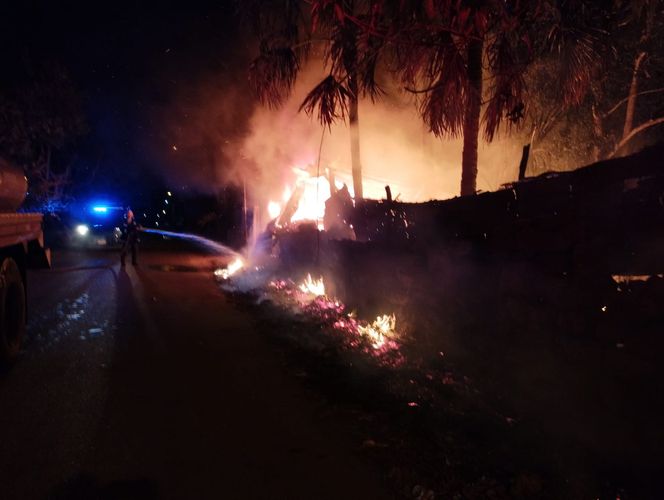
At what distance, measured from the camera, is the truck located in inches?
237

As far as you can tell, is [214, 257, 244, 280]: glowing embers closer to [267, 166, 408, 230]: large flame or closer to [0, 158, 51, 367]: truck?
[267, 166, 408, 230]: large flame

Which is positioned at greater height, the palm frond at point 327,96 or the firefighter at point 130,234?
the palm frond at point 327,96

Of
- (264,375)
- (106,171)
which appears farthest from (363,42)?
(106,171)

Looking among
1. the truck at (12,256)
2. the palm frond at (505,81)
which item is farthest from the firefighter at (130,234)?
the palm frond at (505,81)

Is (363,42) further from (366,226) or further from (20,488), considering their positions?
(20,488)

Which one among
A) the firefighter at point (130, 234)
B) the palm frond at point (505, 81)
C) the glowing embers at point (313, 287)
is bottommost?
the glowing embers at point (313, 287)

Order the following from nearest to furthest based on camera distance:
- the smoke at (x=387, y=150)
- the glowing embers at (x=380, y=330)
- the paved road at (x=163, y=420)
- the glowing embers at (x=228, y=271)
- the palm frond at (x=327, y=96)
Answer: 1. the paved road at (x=163, y=420)
2. the glowing embers at (x=380, y=330)
3. the palm frond at (x=327, y=96)
4. the smoke at (x=387, y=150)
5. the glowing embers at (x=228, y=271)

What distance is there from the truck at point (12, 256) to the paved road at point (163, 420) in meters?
0.32

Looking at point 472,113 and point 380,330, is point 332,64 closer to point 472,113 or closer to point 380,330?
point 472,113

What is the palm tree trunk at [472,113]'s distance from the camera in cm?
721

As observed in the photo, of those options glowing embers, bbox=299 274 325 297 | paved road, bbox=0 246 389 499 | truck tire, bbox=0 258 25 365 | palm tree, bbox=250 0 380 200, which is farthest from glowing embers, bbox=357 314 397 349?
truck tire, bbox=0 258 25 365

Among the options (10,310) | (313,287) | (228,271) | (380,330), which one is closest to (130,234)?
(228,271)

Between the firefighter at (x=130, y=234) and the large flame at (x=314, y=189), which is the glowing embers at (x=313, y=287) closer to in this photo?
the large flame at (x=314, y=189)

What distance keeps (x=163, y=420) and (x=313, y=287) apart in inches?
256
